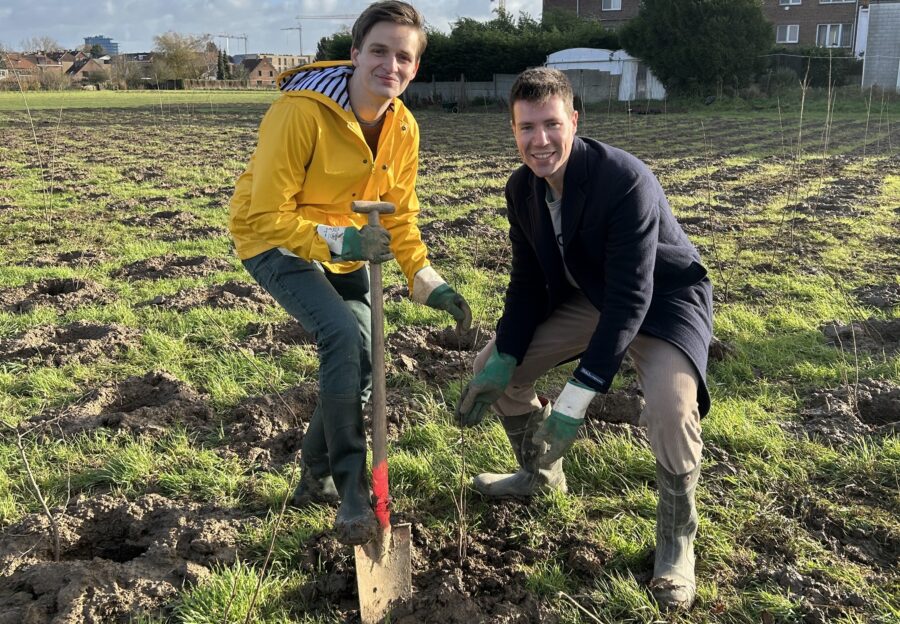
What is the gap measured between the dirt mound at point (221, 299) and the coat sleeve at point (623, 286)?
3298mm

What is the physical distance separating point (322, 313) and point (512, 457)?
122 cm

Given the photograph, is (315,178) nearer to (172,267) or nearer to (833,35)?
(172,267)

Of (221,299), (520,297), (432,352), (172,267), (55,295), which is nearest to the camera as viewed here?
(520,297)

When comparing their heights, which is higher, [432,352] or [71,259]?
[71,259]

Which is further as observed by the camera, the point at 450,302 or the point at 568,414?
the point at 450,302

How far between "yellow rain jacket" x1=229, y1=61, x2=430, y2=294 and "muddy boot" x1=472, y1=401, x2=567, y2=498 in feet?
2.44

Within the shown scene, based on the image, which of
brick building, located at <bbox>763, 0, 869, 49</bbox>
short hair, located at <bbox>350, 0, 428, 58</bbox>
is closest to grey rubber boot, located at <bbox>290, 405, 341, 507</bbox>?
short hair, located at <bbox>350, 0, 428, 58</bbox>

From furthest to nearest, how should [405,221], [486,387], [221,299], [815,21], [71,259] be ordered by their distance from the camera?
1. [815,21]
2. [71,259]
3. [221,299]
4. [405,221]
5. [486,387]

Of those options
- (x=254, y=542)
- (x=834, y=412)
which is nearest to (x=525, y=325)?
(x=254, y=542)

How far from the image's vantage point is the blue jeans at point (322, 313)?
2.47 meters

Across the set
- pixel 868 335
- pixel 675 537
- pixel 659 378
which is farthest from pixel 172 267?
pixel 868 335

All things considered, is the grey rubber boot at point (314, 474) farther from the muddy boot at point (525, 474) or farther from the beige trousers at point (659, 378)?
the beige trousers at point (659, 378)

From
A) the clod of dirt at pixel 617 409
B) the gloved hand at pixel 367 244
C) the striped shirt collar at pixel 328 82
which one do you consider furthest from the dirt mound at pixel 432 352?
the striped shirt collar at pixel 328 82

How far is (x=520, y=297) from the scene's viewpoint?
276cm
